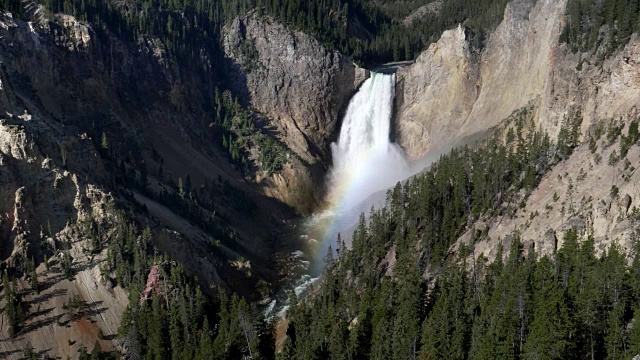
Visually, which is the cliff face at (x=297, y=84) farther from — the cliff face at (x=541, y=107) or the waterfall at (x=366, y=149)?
the cliff face at (x=541, y=107)

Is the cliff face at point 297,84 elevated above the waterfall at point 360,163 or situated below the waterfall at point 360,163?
above

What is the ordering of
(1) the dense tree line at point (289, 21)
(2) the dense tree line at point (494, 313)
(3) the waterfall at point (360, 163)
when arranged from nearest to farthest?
(2) the dense tree line at point (494, 313), (3) the waterfall at point (360, 163), (1) the dense tree line at point (289, 21)

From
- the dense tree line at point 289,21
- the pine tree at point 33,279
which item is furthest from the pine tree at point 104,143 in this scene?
the pine tree at point 33,279

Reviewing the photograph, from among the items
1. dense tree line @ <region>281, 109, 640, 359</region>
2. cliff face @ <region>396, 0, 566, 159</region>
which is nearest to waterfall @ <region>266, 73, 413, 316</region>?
cliff face @ <region>396, 0, 566, 159</region>

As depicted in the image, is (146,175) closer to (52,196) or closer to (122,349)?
(52,196)

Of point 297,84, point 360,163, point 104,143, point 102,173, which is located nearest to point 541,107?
point 360,163

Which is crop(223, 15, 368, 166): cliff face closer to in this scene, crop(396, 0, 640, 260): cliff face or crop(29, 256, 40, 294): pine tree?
crop(396, 0, 640, 260): cliff face
